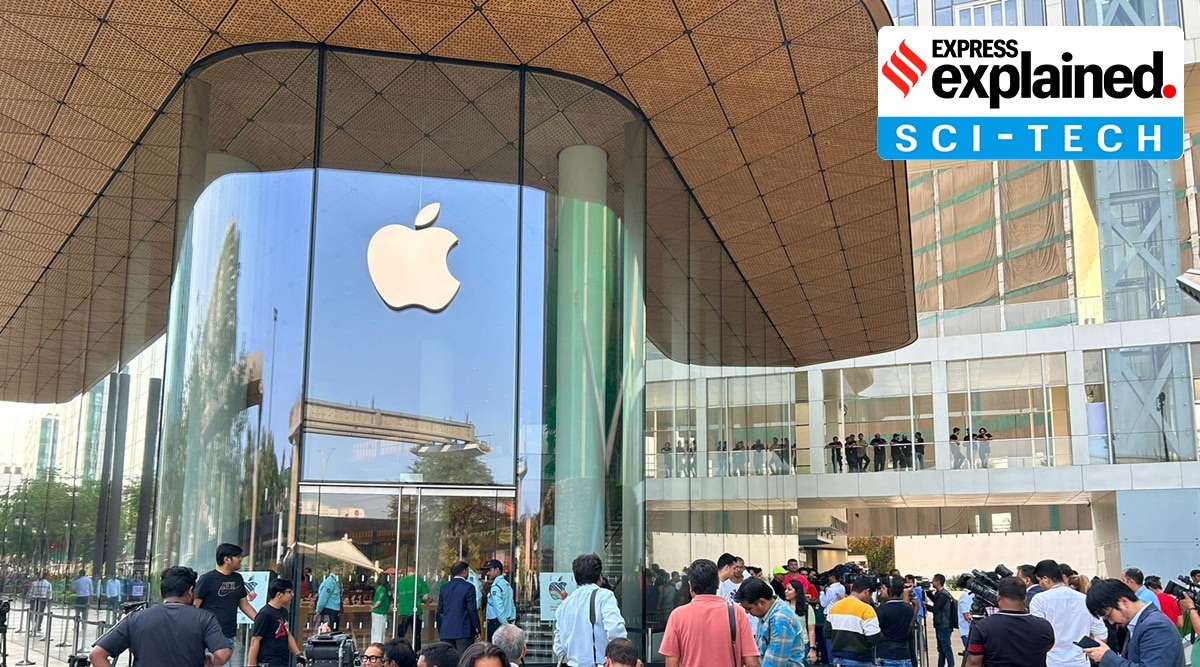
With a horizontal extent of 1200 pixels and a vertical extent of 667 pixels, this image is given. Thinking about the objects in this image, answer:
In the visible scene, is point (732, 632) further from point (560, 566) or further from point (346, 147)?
point (346, 147)

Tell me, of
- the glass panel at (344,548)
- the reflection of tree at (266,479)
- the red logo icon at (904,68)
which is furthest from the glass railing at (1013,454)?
the reflection of tree at (266,479)

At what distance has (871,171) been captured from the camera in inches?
604

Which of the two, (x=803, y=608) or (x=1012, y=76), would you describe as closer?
(x=1012, y=76)

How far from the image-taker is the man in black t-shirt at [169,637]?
6469mm

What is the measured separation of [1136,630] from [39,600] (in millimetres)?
17674

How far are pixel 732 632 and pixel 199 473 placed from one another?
7.07m

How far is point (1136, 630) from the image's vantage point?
6.01 meters

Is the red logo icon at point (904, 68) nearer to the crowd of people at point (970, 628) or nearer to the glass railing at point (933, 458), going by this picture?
the crowd of people at point (970, 628)

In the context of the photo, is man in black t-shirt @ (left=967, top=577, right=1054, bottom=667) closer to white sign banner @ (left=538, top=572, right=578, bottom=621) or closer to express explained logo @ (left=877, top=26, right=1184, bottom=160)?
express explained logo @ (left=877, top=26, right=1184, bottom=160)

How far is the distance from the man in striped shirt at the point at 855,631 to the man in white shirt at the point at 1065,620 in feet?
4.65

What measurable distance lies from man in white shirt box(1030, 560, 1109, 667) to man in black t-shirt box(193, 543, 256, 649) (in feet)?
21.4

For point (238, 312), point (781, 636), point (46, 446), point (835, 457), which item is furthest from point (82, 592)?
point (835, 457)

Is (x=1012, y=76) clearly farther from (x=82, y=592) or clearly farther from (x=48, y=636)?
(x=48, y=636)

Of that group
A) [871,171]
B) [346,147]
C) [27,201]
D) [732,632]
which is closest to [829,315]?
[871,171]
